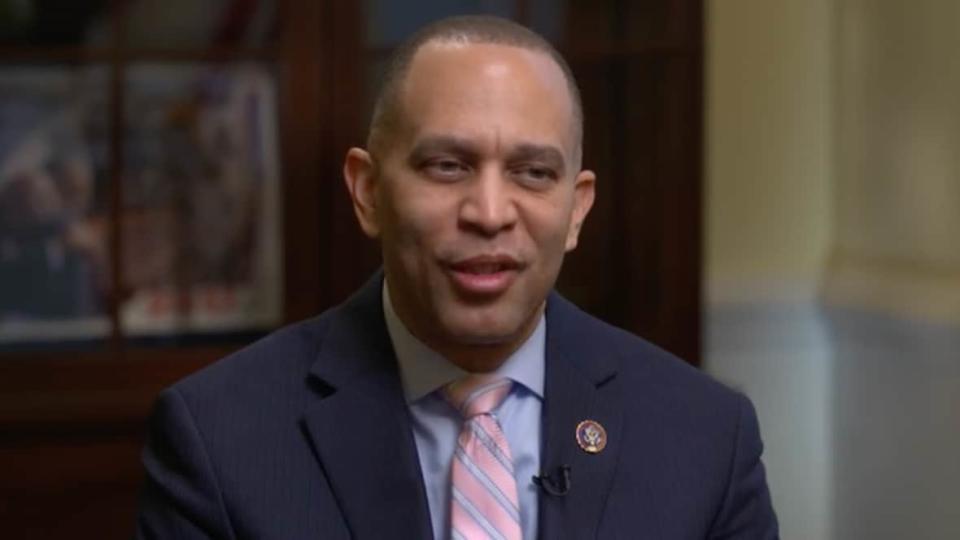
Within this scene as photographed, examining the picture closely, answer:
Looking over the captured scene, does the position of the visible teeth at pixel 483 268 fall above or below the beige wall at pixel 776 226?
above

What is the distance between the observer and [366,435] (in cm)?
158

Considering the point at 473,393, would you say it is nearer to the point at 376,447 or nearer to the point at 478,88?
the point at 376,447

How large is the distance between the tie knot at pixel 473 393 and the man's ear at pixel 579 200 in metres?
0.14

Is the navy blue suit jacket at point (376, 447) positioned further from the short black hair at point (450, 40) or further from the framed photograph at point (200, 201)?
the framed photograph at point (200, 201)

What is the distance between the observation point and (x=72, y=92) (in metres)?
2.69

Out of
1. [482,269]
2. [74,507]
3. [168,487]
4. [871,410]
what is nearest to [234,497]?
[168,487]

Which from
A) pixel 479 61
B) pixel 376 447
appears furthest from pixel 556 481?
pixel 479 61

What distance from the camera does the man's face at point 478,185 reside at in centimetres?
148

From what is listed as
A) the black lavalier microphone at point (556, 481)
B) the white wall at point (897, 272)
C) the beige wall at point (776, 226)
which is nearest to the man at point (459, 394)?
the black lavalier microphone at point (556, 481)

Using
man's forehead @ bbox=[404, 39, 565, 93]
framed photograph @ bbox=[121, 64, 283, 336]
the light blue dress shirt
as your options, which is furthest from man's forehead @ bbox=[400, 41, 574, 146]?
framed photograph @ bbox=[121, 64, 283, 336]

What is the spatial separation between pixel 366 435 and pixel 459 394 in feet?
0.30

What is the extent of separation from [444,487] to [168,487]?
0.24 metres

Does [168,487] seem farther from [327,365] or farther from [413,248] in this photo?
[413,248]

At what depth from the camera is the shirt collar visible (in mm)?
1591
